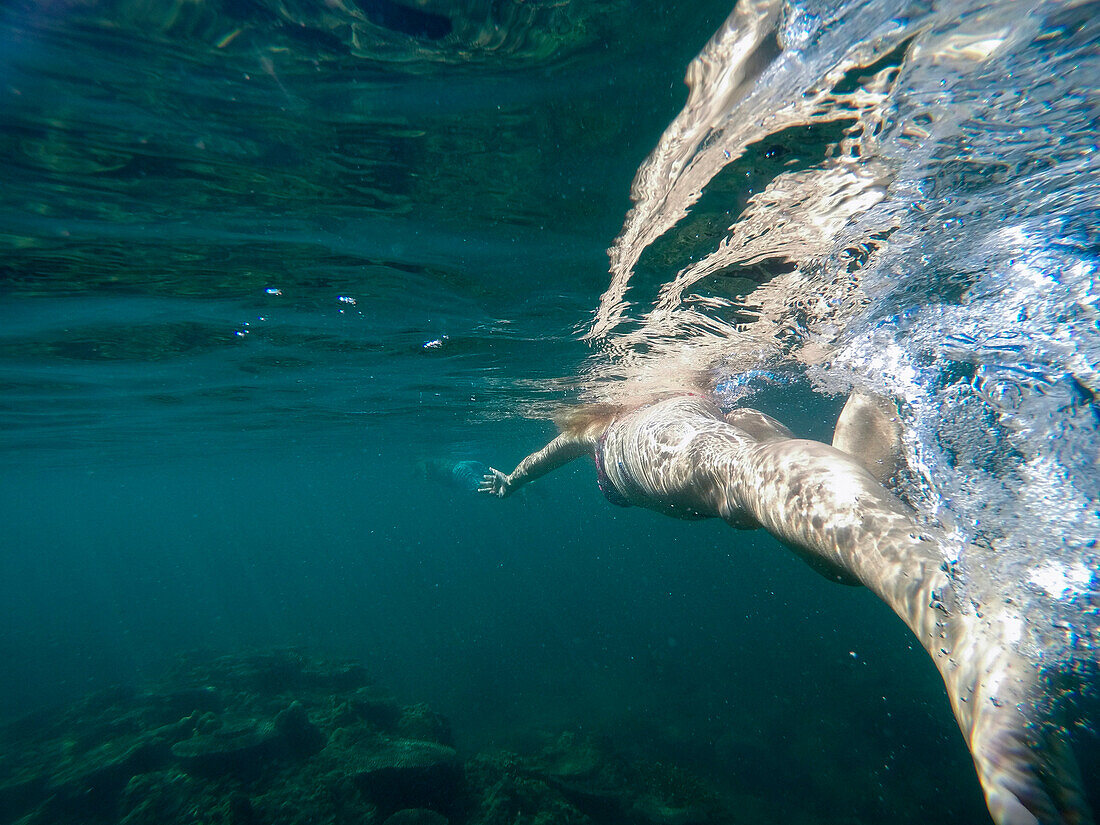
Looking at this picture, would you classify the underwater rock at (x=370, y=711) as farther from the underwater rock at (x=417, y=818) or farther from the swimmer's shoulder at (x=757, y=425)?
the swimmer's shoulder at (x=757, y=425)

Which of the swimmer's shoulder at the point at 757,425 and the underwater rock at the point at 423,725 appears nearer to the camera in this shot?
the swimmer's shoulder at the point at 757,425

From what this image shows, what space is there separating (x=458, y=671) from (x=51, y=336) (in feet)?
74.3

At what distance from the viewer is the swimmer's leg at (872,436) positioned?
17.9ft

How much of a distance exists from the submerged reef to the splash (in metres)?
8.76

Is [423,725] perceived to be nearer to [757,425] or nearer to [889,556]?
[757,425]

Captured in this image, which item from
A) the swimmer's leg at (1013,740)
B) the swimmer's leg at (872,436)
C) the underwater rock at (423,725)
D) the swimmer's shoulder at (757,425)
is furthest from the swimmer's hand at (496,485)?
the swimmer's leg at (1013,740)

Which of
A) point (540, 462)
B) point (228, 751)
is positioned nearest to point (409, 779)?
point (228, 751)

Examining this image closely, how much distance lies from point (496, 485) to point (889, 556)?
963 centimetres

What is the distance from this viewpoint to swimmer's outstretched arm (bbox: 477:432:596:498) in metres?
10.9

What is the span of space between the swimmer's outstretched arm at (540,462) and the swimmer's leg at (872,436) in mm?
5362

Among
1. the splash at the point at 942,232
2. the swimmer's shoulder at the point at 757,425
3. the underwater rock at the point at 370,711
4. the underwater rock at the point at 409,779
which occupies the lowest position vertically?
the underwater rock at the point at 370,711

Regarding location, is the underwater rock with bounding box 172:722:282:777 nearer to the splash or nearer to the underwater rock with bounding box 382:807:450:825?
the underwater rock with bounding box 382:807:450:825

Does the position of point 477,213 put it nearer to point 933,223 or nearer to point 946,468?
point 933,223

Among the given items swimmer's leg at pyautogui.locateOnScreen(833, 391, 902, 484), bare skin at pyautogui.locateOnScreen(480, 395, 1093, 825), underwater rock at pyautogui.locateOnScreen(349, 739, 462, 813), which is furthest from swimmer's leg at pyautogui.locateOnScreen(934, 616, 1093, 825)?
underwater rock at pyautogui.locateOnScreen(349, 739, 462, 813)
